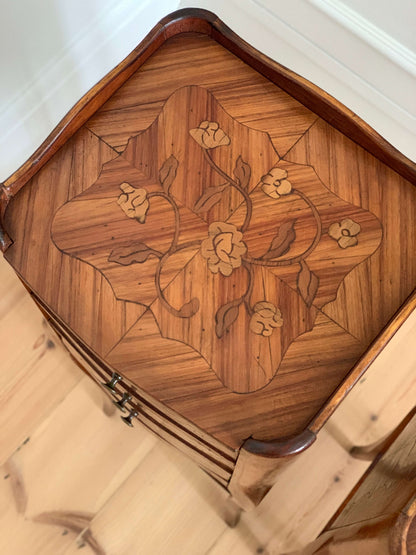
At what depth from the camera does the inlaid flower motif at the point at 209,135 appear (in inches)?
32.1

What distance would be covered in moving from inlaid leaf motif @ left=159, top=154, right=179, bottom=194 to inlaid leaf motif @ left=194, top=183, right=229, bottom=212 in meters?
0.04

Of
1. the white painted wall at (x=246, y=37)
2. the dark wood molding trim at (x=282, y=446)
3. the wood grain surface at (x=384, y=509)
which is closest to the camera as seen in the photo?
the wood grain surface at (x=384, y=509)

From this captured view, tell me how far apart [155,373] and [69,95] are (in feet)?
2.27

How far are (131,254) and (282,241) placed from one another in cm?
18

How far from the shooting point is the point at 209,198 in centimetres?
79

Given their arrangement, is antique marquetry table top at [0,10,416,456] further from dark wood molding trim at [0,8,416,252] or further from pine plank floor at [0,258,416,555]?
pine plank floor at [0,258,416,555]

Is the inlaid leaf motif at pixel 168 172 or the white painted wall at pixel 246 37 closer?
the inlaid leaf motif at pixel 168 172

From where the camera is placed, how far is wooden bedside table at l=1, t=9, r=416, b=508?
71cm

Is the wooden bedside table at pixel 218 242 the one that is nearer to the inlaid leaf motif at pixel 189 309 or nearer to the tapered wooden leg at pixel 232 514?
the inlaid leaf motif at pixel 189 309

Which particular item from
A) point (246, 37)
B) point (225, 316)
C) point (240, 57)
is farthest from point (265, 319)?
point (246, 37)

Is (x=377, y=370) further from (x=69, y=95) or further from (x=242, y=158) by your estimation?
(x=69, y=95)

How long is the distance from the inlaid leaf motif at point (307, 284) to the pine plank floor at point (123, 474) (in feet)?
1.53

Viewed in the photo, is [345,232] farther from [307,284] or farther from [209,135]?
[209,135]

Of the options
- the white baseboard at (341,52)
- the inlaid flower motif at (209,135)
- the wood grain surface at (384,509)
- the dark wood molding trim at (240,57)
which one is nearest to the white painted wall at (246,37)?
the white baseboard at (341,52)
